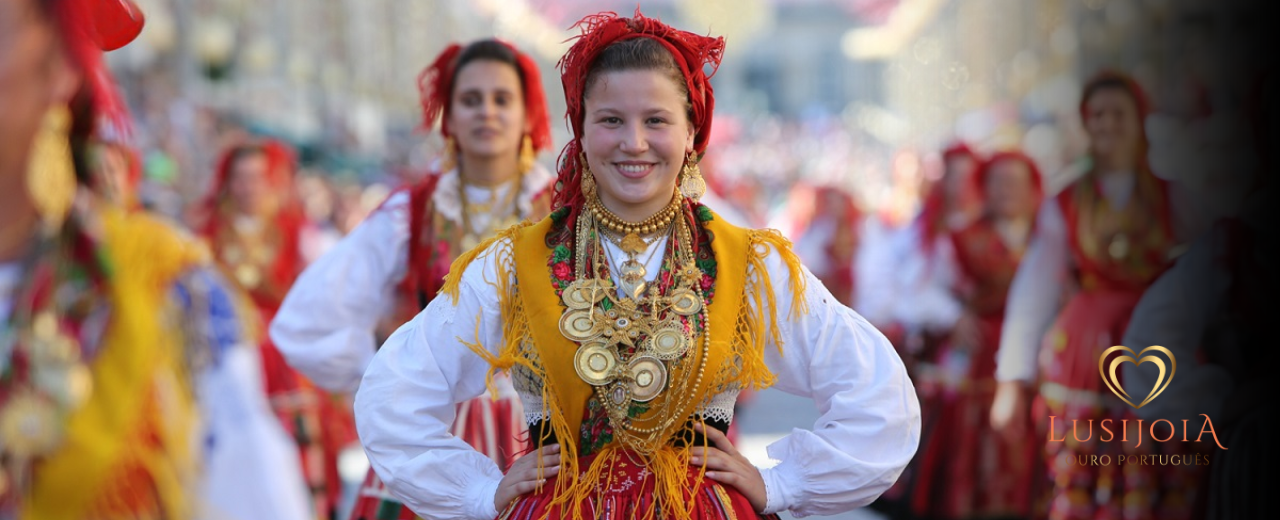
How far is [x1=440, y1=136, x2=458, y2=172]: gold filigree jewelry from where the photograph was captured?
441cm

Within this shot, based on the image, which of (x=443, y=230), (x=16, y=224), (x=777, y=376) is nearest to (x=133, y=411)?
(x=16, y=224)

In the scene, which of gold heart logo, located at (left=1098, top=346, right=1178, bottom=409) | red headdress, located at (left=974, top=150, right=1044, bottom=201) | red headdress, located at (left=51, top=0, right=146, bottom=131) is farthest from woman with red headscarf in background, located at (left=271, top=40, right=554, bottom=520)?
red headdress, located at (left=974, top=150, right=1044, bottom=201)

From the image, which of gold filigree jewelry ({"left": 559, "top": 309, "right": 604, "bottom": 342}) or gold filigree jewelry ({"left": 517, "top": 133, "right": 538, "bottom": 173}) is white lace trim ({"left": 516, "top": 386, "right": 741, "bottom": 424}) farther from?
gold filigree jewelry ({"left": 517, "top": 133, "right": 538, "bottom": 173})

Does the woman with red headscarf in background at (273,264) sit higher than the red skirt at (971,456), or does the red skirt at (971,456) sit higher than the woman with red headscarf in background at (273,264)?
the woman with red headscarf in background at (273,264)

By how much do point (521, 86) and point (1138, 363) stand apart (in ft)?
7.93

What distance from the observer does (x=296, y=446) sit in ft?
21.5

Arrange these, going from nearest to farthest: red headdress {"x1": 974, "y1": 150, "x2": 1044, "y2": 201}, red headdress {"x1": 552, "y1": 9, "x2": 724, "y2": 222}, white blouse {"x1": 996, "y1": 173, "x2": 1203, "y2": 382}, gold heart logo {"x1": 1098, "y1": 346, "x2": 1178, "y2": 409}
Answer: red headdress {"x1": 552, "y1": 9, "x2": 724, "y2": 222} < gold heart logo {"x1": 1098, "y1": 346, "x2": 1178, "y2": 409} < white blouse {"x1": 996, "y1": 173, "x2": 1203, "y2": 382} < red headdress {"x1": 974, "y1": 150, "x2": 1044, "y2": 201}

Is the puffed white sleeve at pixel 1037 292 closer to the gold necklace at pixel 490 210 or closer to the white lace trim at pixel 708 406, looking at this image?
the gold necklace at pixel 490 210

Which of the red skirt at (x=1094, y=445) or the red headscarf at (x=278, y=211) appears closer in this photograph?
the red skirt at (x=1094, y=445)

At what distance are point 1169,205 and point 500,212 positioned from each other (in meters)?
2.76

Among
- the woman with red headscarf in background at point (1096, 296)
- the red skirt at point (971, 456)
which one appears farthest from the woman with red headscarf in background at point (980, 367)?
the woman with red headscarf in background at point (1096, 296)

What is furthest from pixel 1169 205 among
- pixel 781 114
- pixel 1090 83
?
pixel 781 114

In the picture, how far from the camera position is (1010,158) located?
25.0 feet

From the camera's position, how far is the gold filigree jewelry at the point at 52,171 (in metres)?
2.30
